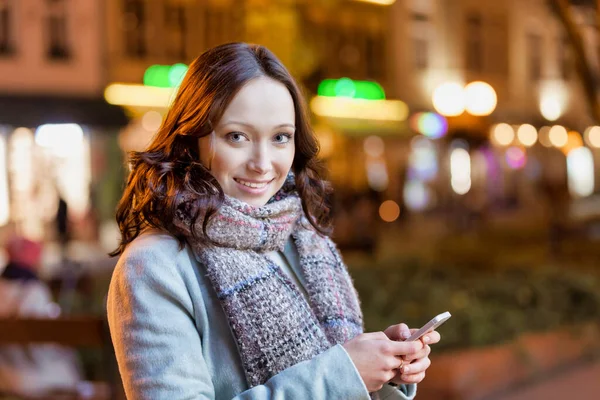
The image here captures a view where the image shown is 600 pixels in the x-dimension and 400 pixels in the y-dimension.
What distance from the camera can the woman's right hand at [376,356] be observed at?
1917 mm

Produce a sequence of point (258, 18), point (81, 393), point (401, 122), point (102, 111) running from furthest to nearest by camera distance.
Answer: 1. point (401, 122)
2. point (102, 111)
3. point (258, 18)
4. point (81, 393)

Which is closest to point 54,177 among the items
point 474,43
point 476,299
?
point 476,299

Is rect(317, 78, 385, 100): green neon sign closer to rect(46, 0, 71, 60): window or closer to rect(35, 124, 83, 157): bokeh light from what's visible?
rect(46, 0, 71, 60): window

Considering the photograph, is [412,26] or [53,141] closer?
[53,141]

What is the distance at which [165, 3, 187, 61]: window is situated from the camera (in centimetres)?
2486

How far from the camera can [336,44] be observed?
31016 mm

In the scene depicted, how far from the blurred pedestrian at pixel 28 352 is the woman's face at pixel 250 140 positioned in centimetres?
411

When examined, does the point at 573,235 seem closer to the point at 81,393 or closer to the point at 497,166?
the point at 81,393

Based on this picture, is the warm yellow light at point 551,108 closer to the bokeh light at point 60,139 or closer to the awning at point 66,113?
the bokeh light at point 60,139

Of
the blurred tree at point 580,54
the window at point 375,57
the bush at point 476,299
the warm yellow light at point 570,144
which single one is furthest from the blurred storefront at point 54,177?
the warm yellow light at point 570,144

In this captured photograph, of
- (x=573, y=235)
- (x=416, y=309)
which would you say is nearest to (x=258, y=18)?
(x=416, y=309)

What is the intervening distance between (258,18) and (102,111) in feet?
18.2

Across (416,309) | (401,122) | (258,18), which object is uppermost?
(258,18)

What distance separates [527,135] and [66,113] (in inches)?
1017
